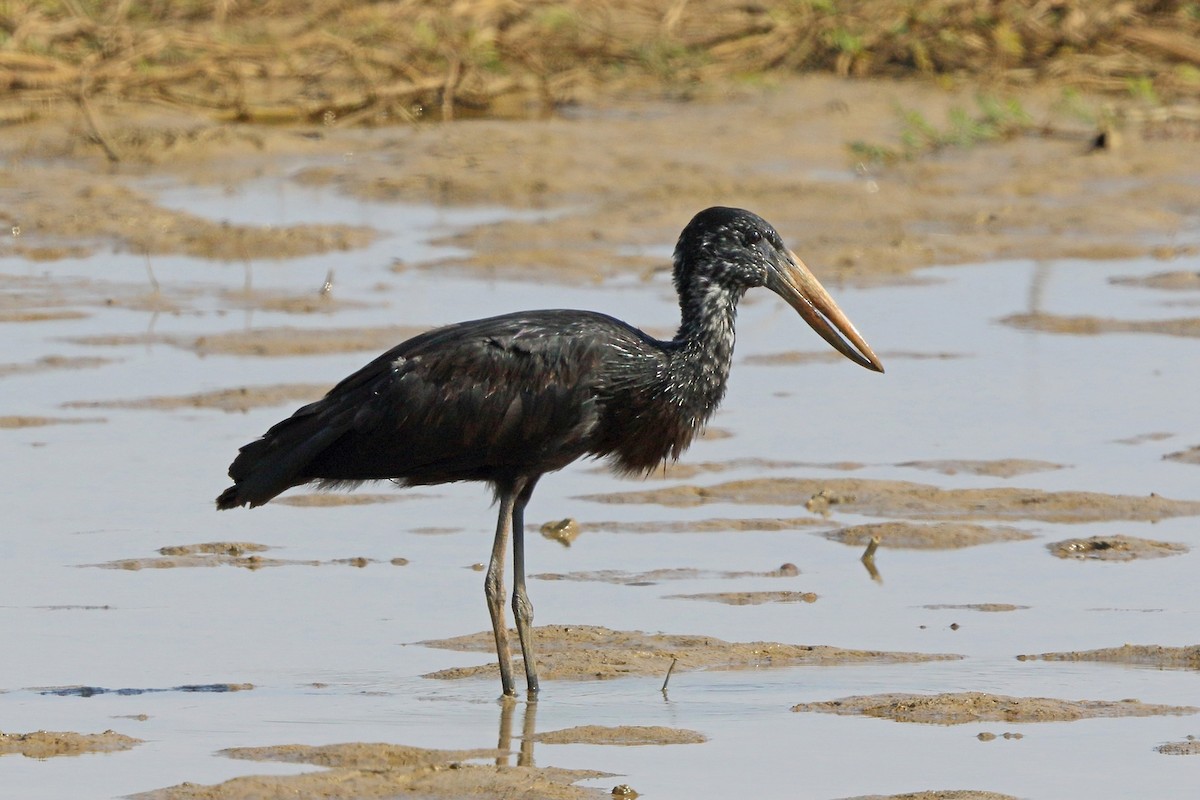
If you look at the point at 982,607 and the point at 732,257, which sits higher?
the point at 732,257

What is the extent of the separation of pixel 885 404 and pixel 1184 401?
4.07 feet

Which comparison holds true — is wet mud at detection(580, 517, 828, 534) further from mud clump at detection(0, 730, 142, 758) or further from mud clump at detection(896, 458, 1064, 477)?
mud clump at detection(0, 730, 142, 758)

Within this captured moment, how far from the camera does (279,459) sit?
633 centimetres

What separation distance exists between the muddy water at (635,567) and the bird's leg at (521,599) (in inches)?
3.5

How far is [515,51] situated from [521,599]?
39.3 ft

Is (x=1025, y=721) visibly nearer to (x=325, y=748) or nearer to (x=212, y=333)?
(x=325, y=748)

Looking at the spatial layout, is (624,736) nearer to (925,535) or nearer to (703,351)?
(703,351)

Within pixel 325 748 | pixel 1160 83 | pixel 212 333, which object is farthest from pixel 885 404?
pixel 1160 83

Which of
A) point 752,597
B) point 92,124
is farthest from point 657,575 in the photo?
point 92,124

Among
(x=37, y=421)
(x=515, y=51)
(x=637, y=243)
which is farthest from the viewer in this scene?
(x=515, y=51)

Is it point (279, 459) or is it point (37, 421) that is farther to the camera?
point (37, 421)

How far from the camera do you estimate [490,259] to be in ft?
42.4

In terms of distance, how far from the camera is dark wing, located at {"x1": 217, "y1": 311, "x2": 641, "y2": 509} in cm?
627

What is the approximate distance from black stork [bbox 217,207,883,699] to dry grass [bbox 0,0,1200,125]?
1088cm
